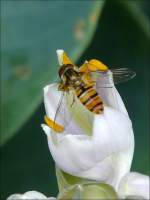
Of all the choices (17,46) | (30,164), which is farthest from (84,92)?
(30,164)

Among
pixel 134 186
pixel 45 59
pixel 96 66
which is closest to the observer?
pixel 134 186

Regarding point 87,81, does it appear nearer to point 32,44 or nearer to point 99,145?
point 99,145

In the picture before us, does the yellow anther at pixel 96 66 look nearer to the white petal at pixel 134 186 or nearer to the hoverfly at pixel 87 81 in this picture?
the hoverfly at pixel 87 81

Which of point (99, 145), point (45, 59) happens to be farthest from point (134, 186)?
point (45, 59)

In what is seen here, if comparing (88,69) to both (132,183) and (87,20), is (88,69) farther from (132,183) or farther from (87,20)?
(87,20)

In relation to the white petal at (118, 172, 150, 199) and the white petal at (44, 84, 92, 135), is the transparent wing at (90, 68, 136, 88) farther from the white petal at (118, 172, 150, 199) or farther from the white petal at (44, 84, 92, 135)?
the white petal at (118, 172, 150, 199)

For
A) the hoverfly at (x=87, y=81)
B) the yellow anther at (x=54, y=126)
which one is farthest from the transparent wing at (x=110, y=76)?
the yellow anther at (x=54, y=126)

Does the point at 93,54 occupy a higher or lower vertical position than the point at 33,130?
higher

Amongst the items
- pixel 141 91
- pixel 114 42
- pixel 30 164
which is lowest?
pixel 30 164
